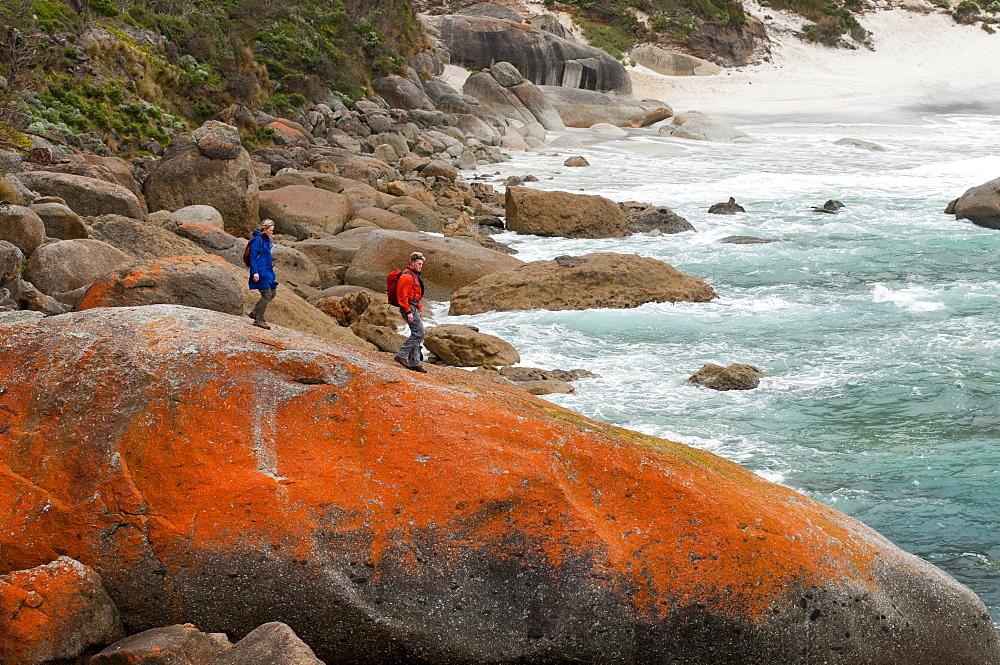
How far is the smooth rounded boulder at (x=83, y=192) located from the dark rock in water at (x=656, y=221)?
11448mm

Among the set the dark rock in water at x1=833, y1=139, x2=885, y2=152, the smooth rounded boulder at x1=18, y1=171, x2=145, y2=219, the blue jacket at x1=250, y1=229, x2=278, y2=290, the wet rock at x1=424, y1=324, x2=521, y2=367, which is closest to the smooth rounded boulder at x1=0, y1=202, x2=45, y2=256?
the smooth rounded boulder at x1=18, y1=171, x2=145, y2=219

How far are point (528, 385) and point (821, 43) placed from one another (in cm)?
6346

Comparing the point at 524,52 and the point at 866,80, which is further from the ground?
the point at 524,52

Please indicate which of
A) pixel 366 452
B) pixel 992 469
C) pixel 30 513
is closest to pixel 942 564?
pixel 992 469

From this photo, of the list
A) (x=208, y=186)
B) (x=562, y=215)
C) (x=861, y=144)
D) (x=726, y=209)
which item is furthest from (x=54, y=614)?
(x=861, y=144)

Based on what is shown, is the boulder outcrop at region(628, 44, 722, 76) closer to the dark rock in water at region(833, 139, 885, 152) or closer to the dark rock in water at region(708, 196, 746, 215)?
the dark rock in water at region(833, 139, 885, 152)

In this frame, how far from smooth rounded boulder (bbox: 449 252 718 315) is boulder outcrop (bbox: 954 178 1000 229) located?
9.89 metres

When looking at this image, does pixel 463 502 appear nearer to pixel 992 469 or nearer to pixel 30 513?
pixel 30 513

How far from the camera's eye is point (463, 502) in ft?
18.6

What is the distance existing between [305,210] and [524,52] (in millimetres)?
34406

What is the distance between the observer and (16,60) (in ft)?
71.4

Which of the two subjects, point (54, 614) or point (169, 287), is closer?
point (54, 614)

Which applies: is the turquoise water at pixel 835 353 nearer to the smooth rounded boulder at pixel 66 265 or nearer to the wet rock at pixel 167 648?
the smooth rounded boulder at pixel 66 265

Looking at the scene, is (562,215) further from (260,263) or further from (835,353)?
(260,263)
